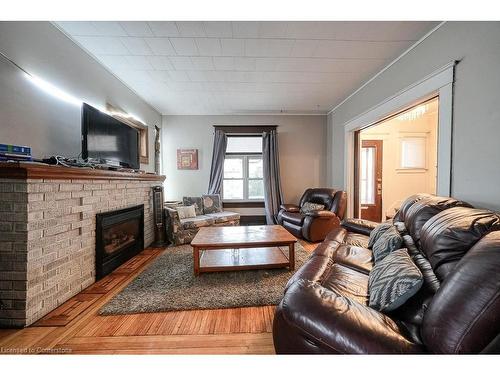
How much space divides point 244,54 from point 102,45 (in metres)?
1.54

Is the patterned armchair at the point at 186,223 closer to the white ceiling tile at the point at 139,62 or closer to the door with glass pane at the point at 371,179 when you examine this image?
the white ceiling tile at the point at 139,62

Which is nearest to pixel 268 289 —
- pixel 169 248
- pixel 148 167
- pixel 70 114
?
pixel 169 248

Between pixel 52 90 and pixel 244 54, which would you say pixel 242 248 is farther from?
pixel 52 90

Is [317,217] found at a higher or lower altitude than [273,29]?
lower

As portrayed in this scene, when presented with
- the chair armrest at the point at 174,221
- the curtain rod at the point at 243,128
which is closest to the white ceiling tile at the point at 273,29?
the curtain rod at the point at 243,128

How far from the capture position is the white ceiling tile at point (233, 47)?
2242 mm

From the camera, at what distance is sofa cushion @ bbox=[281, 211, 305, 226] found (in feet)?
12.1

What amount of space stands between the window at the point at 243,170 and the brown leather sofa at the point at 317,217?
1.01 m

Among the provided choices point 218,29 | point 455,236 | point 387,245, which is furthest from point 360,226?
point 218,29

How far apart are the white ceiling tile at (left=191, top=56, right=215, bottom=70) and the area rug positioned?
98.5 inches

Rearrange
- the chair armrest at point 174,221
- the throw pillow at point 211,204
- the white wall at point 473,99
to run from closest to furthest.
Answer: the white wall at point 473,99
the chair armrest at point 174,221
the throw pillow at point 211,204

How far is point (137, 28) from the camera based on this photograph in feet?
6.67

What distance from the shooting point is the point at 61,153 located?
7.05ft
